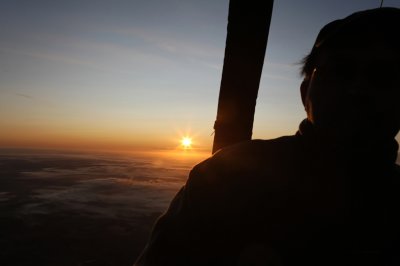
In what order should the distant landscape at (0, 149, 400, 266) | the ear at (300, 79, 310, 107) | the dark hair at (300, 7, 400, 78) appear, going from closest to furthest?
the dark hair at (300, 7, 400, 78) < the ear at (300, 79, 310, 107) < the distant landscape at (0, 149, 400, 266)

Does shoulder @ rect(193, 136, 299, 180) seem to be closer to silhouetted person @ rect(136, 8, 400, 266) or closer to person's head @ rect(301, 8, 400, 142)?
silhouetted person @ rect(136, 8, 400, 266)

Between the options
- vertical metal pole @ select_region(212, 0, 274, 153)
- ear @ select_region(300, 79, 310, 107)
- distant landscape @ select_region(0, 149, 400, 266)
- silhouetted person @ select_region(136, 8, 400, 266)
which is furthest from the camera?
distant landscape @ select_region(0, 149, 400, 266)

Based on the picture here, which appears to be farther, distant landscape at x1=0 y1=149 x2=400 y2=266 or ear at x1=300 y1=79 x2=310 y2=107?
distant landscape at x1=0 y1=149 x2=400 y2=266

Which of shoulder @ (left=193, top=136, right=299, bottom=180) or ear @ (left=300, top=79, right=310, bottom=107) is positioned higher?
ear @ (left=300, top=79, right=310, bottom=107)

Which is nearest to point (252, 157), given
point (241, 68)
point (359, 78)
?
point (359, 78)

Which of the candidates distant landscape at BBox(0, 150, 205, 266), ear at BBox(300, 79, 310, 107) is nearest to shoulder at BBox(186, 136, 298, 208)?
ear at BBox(300, 79, 310, 107)

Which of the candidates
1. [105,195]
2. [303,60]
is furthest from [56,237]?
[303,60]

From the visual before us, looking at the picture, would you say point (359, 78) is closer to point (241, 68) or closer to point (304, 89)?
point (304, 89)

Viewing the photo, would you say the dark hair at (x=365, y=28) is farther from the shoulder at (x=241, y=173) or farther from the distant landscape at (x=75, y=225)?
the distant landscape at (x=75, y=225)
